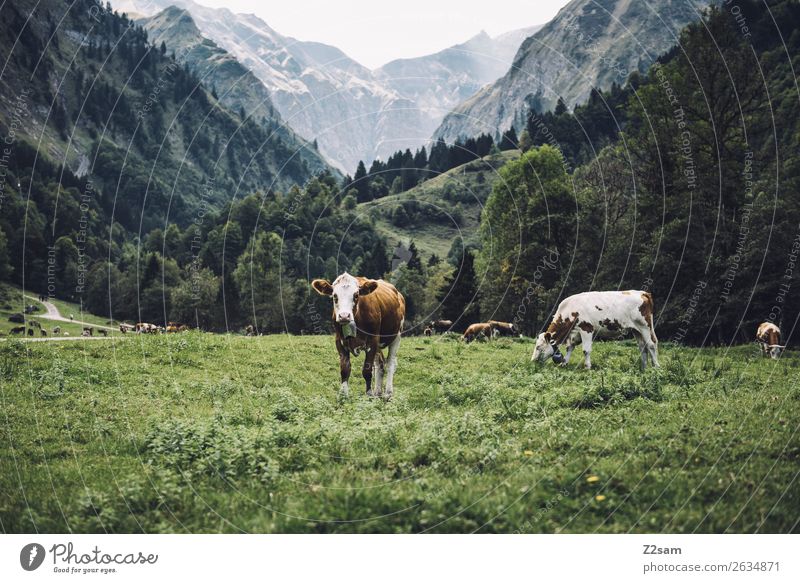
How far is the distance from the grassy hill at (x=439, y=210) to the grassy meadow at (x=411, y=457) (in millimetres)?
134023

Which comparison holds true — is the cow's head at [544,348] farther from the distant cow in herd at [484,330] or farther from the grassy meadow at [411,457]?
the distant cow in herd at [484,330]

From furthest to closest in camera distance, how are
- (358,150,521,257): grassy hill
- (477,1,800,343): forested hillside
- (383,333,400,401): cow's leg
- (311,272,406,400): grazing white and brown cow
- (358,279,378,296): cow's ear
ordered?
(358,150,521,257): grassy hill → (477,1,800,343): forested hillside → (383,333,400,401): cow's leg → (358,279,378,296): cow's ear → (311,272,406,400): grazing white and brown cow

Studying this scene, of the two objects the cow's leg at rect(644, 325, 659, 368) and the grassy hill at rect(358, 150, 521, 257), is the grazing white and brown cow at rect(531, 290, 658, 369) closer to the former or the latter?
the cow's leg at rect(644, 325, 659, 368)

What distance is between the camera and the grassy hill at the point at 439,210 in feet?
514

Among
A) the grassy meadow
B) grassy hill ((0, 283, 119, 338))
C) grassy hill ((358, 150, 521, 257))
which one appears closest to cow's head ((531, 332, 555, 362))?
the grassy meadow

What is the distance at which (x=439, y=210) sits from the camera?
557 feet

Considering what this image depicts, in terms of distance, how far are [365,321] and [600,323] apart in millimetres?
10254

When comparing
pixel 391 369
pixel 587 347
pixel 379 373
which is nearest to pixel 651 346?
pixel 587 347

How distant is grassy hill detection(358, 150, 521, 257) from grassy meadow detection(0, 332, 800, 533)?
440ft

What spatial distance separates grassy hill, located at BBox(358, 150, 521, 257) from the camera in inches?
6171

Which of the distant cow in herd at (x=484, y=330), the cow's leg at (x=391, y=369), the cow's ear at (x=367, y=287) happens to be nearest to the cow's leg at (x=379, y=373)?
the cow's leg at (x=391, y=369)

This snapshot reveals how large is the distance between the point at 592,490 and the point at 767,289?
3156 centimetres

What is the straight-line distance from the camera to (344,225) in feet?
485

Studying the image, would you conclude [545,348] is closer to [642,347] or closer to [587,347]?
[587,347]
